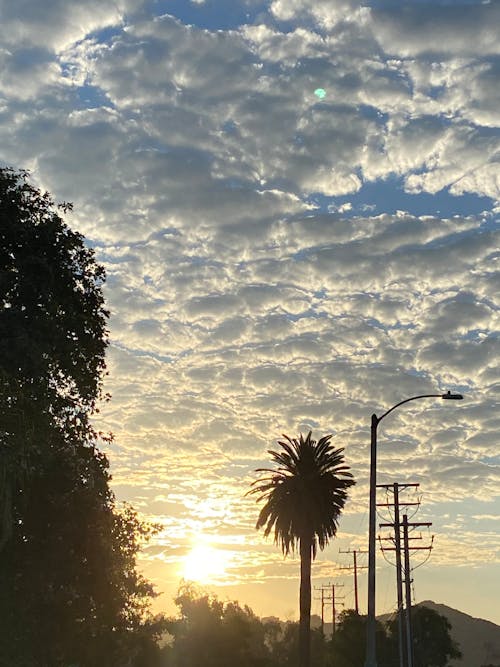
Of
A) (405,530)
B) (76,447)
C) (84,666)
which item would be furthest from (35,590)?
(405,530)

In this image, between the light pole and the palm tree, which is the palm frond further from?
the light pole

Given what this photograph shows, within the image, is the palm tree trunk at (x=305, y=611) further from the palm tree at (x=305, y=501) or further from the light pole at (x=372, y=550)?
the light pole at (x=372, y=550)

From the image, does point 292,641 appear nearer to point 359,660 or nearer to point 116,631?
point 359,660

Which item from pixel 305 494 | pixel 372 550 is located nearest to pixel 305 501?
pixel 305 494

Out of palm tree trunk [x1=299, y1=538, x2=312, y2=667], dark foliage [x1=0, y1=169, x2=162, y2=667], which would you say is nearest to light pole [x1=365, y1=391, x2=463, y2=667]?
dark foliage [x1=0, y1=169, x2=162, y2=667]

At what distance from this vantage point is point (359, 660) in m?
115

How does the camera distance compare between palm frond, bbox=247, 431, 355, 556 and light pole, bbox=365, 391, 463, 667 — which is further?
palm frond, bbox=247, 431, 355, 556

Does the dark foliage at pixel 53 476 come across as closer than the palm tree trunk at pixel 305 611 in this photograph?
Yes

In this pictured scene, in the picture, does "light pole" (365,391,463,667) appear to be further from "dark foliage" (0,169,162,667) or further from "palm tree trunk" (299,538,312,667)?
"palm tree trunk" (299,538,312,667)

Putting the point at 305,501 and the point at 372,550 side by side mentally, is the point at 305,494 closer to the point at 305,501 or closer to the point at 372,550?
the point at 305,501

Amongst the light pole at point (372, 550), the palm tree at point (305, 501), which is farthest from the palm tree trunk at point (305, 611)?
the light pole at point (372, 550)

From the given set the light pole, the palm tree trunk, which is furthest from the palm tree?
the light pole

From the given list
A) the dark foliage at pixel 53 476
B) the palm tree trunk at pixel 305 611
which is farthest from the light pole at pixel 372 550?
the palm tree trunk at pixel 305 611

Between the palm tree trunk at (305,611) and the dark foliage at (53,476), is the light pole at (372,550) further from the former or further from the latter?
the palm tree trunk at (305,611)
